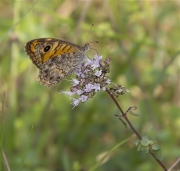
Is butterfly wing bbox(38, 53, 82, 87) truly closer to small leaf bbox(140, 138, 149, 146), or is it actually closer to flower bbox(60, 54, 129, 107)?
flower bbox(60, 54, 129, 107)

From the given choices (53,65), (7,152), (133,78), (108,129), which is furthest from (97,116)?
(53,65)

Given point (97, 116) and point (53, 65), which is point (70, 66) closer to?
point (53, 65)

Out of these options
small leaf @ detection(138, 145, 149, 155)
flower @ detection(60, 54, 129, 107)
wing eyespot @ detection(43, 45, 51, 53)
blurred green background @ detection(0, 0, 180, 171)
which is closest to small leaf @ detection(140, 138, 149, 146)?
small leaf @ detection(138, 145, 149, 155)

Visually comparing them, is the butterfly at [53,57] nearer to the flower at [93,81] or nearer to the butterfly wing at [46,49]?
the butterfly wing at [46,49]

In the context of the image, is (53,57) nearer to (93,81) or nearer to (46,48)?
(46,48)

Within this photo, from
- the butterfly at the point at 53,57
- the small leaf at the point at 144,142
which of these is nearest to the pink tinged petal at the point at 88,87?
the small leaf at the point at 144,142
